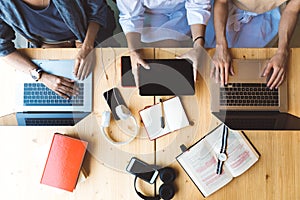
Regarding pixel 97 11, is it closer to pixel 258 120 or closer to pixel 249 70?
pixel 249 70

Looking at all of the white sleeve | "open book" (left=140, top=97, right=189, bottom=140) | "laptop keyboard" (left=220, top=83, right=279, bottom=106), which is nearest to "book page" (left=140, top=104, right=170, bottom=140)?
"open book" (left=140, top=97, right=189, bottom=140)

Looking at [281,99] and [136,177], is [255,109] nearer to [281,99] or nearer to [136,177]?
[281,99]

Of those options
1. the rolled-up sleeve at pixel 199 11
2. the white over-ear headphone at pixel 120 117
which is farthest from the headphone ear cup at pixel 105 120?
the rolled-up sleeve at pixel 199 11

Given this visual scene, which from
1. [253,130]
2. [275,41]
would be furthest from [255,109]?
[275,41]

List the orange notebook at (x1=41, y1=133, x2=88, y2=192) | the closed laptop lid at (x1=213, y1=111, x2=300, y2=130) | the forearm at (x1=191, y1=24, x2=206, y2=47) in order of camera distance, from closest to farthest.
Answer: the closed laptop lid at (x1=213, y1=111, x2=300, y2=130), the orange notebook at (x1=41, y1=133, x2=88, y2=192), the forearm at (x1=191, y1=24, x2=206, y2=47)

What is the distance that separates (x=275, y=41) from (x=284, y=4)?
17cm

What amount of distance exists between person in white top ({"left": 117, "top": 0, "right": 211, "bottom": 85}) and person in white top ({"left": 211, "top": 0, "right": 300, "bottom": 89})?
0.06 meters

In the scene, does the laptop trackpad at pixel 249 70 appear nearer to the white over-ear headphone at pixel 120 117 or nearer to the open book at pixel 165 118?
the open book at pixel 165 118

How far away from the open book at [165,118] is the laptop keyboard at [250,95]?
15 centimetres

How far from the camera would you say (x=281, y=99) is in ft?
3.78

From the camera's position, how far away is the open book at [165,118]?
1164mm

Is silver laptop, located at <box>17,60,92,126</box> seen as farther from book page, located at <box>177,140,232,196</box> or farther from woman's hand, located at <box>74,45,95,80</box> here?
book page, located at <box>177,140,232,196</box>

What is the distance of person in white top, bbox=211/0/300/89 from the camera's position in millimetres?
1152

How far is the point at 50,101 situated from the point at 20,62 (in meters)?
0.16
